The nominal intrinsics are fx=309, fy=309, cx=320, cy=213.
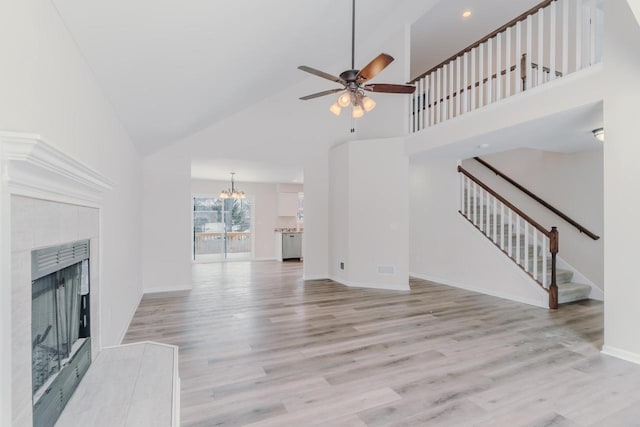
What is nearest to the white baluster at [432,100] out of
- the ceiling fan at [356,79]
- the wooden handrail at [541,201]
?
the ceiling fan at [356,79]

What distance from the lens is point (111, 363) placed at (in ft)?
7.23

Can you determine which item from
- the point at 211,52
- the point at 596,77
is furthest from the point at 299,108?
the point at 596,77

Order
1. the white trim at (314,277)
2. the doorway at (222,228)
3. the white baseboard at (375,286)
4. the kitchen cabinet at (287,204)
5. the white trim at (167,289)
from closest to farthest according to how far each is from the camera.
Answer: the white trim at (167,289)
the white baseboard at (375,286)
the white trim at (314,277)
the doorway at (222,228)
the kitchen cabinet at (287,204)

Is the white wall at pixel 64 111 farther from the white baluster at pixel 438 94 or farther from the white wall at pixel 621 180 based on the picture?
the white baluster at pixel 438 94

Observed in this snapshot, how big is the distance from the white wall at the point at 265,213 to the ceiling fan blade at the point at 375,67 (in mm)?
6532

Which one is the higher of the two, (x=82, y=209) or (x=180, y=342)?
(x=82, y=209)

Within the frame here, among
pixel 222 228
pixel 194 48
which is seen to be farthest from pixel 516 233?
pixel 222 228

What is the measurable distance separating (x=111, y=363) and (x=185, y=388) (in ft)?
1.80

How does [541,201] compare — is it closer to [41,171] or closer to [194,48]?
[194,48]

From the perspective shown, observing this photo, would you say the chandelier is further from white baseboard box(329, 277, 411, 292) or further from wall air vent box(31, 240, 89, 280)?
wall air vent box(31, 240, 89, 280)

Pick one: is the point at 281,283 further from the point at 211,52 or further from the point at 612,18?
the point at 612,18

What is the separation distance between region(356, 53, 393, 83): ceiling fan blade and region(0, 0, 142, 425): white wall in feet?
7.36

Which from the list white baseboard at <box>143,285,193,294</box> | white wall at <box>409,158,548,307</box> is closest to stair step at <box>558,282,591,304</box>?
white wall at <box>409,158,548,307</box>

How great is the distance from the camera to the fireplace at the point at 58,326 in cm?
142
